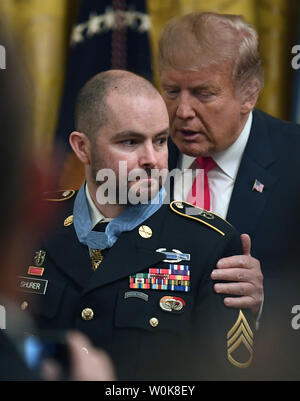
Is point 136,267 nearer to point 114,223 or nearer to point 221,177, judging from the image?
point 114,223

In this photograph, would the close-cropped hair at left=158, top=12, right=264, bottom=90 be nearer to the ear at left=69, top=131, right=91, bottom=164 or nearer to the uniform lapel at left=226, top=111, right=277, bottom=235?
the uniform lapel at left=226, top=111, right=277, bottom=235

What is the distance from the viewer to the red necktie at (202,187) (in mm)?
1377

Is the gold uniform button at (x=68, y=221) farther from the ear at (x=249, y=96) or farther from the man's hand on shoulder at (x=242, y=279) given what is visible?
the ear at (x=249, y=96)

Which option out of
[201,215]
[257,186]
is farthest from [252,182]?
[201,215]

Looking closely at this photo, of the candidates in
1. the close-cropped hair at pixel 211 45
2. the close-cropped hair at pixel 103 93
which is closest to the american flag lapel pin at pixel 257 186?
the close-cropped hair at pixel 211 45

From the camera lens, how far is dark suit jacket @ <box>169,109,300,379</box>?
136 cm

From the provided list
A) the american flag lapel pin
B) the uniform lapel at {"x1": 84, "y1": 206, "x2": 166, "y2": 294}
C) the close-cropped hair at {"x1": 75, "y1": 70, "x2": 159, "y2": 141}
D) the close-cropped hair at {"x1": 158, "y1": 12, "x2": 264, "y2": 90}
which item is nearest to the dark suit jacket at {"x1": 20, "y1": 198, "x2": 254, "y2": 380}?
the uniform lapel at {"x1": 84, "y1": 206, "x2": 166, "y2": 294}

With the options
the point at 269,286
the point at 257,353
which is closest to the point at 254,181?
the point at 269,286

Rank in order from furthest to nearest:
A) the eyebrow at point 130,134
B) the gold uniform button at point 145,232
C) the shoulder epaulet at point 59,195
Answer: the shoulder epaulet at point 59,195
the gold uniform button at point 145,232
the eyebrow at point 130,134

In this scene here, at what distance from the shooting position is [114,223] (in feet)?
4.18

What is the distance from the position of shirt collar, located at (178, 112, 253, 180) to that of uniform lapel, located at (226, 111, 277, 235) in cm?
1

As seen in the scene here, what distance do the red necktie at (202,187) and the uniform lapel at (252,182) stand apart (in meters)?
0.06

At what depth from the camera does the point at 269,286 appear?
4.50ft

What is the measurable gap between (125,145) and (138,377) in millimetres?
481
